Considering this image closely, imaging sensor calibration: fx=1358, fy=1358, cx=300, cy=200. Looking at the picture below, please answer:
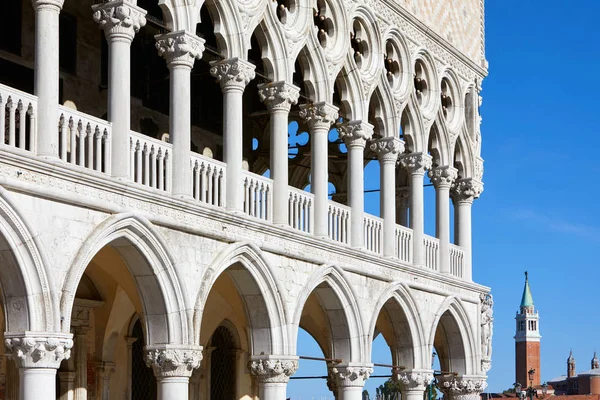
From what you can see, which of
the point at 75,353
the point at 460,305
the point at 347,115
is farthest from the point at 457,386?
the point at 75,353

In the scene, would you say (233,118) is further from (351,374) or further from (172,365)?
(351,374)

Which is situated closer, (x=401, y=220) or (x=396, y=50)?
(x=396, y=50)

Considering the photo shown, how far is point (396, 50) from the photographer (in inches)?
825

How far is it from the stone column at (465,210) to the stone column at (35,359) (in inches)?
463

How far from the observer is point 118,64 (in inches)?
566

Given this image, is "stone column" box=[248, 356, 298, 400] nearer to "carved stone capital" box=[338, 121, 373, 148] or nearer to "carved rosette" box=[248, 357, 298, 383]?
"carved rosette" box=[248, 357, 298, 383]

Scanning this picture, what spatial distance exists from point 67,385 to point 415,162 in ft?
21.8

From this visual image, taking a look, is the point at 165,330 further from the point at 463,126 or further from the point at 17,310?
the point at 463,126

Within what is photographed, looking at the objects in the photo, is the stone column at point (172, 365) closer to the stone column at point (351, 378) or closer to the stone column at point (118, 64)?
the stone column at point (118, 64)

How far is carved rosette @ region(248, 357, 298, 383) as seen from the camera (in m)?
16.8

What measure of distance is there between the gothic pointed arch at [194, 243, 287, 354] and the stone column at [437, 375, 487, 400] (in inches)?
265

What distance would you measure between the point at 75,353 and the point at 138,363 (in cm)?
156

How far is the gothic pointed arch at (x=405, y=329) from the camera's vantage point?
807 inches

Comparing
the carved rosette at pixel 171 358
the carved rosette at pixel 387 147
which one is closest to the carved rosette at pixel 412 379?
the carved rosette at pixel 387 147
